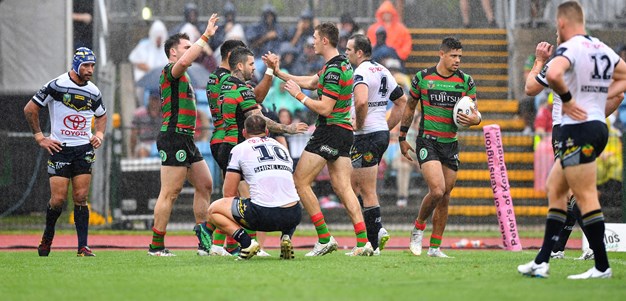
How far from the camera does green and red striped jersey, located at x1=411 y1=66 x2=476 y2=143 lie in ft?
43.0

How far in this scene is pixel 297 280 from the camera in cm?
950

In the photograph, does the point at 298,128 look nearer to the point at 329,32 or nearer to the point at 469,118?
the point at 329,32

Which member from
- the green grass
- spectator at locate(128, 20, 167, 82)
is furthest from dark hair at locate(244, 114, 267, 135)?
spectator at locate(128, 20, 167, 82)

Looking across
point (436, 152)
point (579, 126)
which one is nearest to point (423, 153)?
point (436, 152)

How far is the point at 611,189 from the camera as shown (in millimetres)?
20844

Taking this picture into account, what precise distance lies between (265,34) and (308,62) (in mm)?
1313

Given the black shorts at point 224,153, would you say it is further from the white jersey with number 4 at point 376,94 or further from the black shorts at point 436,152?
the black shorts at point 436,152

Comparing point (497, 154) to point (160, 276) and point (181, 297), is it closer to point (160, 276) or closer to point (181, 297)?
point (160, 276)

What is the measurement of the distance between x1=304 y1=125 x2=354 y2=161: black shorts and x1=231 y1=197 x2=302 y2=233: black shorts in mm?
1118

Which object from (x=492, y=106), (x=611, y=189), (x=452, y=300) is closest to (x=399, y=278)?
(x=452, y=300)

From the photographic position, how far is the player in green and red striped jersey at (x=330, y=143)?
40.5ft

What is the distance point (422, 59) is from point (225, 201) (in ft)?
50.8

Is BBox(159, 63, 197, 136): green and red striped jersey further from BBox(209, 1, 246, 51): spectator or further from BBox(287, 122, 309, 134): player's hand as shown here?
BBox(209, 1, 246, 51): spectator

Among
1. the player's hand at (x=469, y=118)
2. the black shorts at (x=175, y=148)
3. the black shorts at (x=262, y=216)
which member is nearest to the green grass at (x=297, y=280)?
the black shorts at (x=262, y=216)
